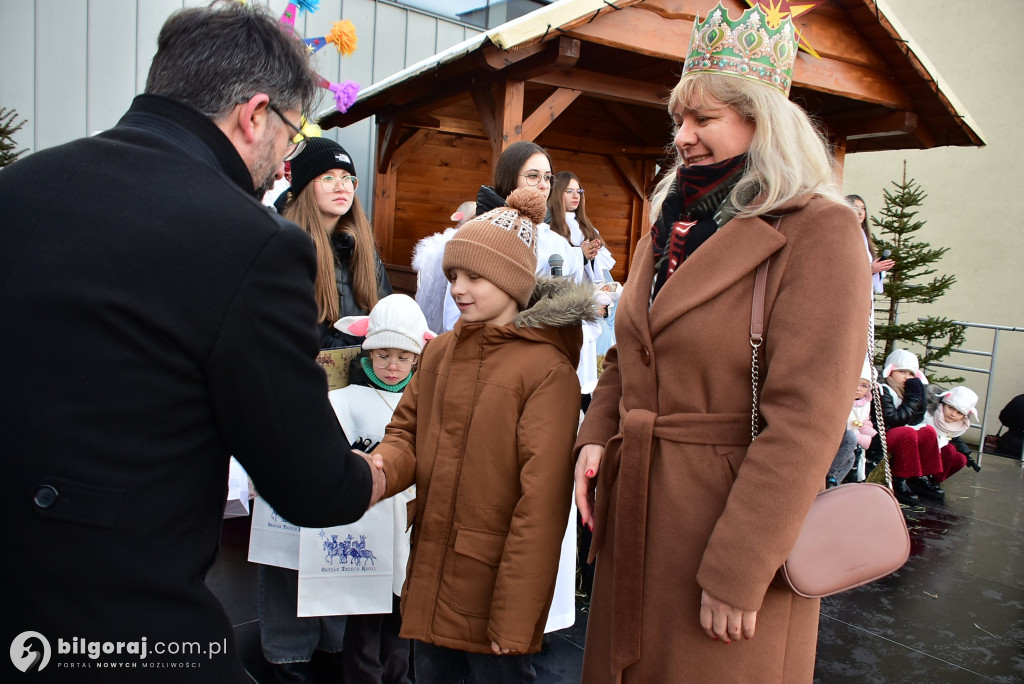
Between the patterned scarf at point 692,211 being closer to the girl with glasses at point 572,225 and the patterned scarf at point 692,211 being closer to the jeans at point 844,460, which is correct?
the girl with glasses at point 572,225

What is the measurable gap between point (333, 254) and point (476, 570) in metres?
1.77

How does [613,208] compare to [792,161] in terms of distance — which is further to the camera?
[613,208]

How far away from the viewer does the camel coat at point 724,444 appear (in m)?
1.45

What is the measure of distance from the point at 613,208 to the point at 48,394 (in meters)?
9.95

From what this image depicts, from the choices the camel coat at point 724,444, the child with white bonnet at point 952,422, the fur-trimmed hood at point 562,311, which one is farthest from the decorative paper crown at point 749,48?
the child with white bonnet at point 952,422

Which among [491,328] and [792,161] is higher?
[792,161]

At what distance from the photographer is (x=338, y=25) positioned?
3584 millimetres

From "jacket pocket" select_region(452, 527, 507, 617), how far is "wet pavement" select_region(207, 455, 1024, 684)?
3.82ft

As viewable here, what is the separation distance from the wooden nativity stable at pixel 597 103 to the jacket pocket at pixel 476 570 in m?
3.71

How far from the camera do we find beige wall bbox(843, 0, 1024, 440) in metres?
9.88

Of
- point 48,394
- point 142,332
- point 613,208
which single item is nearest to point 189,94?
point 142,332

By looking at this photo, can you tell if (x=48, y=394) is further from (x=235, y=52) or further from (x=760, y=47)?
(x=760, y=47)

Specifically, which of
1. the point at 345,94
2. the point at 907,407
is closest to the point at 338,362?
the point at 345,94

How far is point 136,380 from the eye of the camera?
3.71ft
